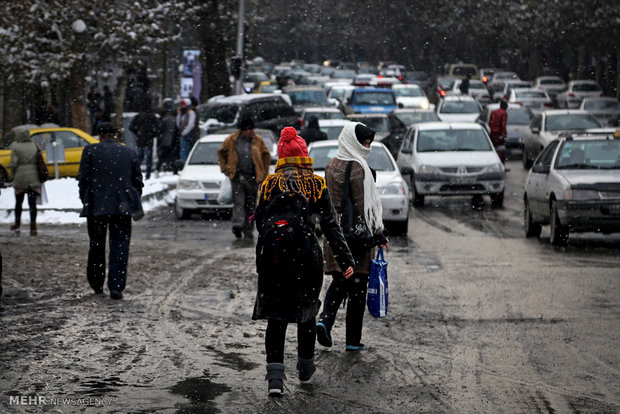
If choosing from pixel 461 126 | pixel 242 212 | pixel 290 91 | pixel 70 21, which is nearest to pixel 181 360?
pixel 242 212

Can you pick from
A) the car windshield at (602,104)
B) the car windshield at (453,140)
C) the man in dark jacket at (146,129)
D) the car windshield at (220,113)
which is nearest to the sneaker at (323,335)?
the car windshield at (453,140)

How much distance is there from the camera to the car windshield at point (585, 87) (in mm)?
60719

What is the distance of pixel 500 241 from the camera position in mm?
17250

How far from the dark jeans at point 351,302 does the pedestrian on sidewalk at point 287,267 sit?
46.9 inches

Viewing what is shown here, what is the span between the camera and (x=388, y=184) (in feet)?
61.1

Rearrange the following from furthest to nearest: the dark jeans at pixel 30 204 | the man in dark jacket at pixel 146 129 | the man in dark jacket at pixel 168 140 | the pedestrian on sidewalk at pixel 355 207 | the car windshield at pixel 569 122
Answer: the car windshield at pixel 569 122 → the man in dark jacket at pixel 168 140 → the man in dark jacket at pixel 146 129 → the dark jeans at pixel 30 204 → the pedestrian on sidewalk at pixel 355 207

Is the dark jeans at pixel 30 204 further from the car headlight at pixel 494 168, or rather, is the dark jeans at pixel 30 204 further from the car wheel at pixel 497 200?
the car wheel at pixel 497 200

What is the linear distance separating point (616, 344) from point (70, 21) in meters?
24.3

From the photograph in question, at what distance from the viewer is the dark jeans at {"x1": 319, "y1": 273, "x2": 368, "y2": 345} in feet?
29.3

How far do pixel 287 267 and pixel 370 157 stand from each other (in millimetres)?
12243

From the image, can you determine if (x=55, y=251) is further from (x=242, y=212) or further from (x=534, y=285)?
(x=534, y=285)

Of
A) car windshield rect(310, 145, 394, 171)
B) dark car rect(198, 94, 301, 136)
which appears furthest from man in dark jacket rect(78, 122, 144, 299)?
dark car rect(198, 94, 301, 136)

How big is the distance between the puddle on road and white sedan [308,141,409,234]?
10.2 metres

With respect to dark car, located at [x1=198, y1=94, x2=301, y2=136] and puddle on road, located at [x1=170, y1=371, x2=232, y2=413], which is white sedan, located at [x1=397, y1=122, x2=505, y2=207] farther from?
puddle on road, located at [x1=170, y1=371, x2=232, y2=413]
